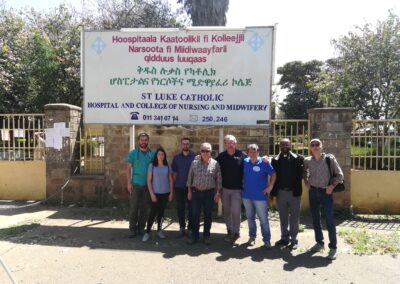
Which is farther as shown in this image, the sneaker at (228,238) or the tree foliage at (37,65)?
the tree foliage at (37,65)

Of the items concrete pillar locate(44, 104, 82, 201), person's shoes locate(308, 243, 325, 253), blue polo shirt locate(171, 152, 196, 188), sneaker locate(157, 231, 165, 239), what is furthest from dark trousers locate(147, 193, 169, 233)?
concrete pillar locate(44, 104, 82, 201)

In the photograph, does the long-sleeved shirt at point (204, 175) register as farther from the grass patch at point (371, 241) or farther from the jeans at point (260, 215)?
the grass patch at point (371, 241)

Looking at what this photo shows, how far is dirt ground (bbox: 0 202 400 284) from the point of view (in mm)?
4977

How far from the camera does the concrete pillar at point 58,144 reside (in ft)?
29.7

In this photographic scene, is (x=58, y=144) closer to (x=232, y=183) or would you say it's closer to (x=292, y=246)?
(x=232, y=183)

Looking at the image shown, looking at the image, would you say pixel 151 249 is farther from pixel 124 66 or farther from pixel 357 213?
pixel 357 213

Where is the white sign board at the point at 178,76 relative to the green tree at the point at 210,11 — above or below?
below

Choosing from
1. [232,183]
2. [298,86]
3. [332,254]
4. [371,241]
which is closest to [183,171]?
[232,183]

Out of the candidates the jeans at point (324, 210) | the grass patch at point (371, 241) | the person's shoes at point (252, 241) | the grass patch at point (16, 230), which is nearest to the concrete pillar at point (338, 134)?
the grass patch at point (371, 241)

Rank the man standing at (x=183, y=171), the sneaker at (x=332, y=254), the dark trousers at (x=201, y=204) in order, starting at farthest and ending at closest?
the man standing at (x=183, y=171), the dark trousers at (x=201, y=204), the sneaker at (x=332, y=254)

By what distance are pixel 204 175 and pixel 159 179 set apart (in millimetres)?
761

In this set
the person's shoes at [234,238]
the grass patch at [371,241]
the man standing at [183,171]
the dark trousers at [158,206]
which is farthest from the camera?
the man standing at [183,171]

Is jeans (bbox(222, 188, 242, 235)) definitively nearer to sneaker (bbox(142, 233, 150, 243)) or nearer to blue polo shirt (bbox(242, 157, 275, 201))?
blue polo shirt (bbox(242, 157, 275, 201))

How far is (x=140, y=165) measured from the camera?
22.0ft
